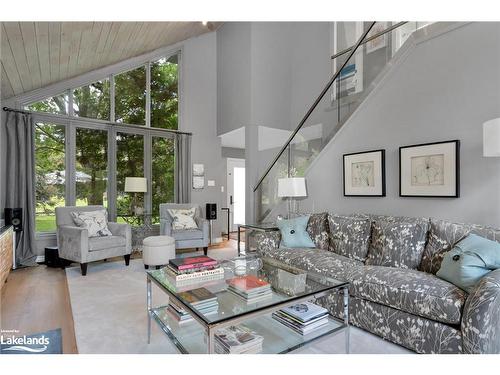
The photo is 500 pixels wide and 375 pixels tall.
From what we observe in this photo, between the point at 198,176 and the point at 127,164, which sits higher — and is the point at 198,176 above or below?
below

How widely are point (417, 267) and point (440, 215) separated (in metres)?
0.66

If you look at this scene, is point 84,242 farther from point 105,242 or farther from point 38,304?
point 38,304

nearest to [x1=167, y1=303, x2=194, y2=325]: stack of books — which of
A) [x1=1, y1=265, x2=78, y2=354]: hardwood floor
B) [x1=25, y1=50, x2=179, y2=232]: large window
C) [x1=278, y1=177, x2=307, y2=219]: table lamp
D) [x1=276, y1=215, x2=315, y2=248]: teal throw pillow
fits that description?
[x1=1, y1=265, x2=78, y2=354]: hardwood floor

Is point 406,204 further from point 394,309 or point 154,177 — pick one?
point 154,177

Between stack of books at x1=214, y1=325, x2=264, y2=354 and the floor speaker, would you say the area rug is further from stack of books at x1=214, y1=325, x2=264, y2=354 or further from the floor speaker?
the floor speaker

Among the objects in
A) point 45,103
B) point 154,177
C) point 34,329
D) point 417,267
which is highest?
point 45,103

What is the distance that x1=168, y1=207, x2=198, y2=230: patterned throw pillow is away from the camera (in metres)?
4.91

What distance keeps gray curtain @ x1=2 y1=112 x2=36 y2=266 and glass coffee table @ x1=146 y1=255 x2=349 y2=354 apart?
3.27 metres

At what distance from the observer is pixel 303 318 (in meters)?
1.86

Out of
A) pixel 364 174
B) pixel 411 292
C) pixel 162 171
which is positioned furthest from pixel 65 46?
pixel 411 292

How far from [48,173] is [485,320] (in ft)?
18.5

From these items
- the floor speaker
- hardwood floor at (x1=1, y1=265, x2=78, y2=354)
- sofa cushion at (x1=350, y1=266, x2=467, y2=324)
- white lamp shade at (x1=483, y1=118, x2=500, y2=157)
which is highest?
white lamp shade at (x1=483, y1=118, x2=500, y2=157)

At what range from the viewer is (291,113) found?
6125 mm
